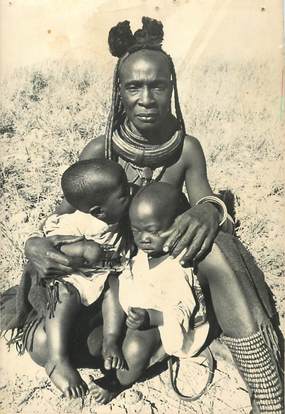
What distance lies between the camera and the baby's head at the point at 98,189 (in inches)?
96.8

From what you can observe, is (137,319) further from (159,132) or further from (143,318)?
(159,132)

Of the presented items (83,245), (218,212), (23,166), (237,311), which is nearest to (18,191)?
(23,166)

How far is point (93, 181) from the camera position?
2.46m

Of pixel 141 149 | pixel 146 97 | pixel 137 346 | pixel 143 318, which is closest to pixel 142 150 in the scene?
pixel 141 149

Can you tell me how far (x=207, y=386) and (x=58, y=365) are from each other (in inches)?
27.0

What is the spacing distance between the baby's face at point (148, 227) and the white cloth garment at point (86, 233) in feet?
0.41

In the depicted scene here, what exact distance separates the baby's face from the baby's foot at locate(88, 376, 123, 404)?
0.58 meters

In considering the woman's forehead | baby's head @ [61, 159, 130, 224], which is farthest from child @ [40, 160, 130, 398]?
the woman's forehead

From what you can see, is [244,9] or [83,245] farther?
[244,9]

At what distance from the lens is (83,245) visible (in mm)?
2531

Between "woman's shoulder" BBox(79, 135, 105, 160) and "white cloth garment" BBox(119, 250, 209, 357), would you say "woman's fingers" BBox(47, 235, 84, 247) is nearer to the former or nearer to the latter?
"white cloth garment" BBox(119, 250, 209, 357)

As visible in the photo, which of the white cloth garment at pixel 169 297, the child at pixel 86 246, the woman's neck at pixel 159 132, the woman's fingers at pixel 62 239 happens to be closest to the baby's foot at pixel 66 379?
the child at pixel 86 246

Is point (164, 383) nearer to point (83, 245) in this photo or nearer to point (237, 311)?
point (237, 311)

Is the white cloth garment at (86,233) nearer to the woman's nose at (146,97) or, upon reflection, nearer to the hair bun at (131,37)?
the woman's nose at (146,97)
